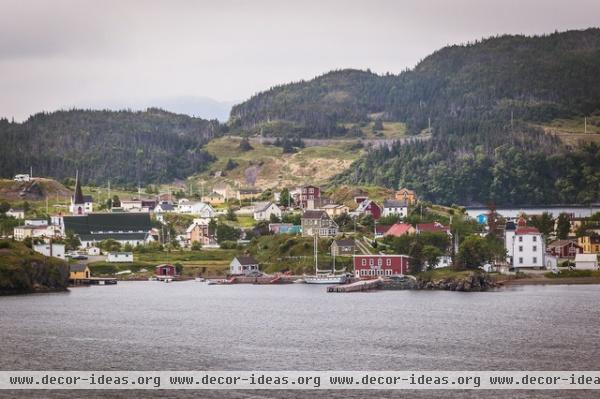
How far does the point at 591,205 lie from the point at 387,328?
5248 inches

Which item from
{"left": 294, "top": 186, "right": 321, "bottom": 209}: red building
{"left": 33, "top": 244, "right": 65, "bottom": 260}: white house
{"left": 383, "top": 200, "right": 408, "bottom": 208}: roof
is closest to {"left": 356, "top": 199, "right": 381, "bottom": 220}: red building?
{"left": 383, "top": 200, "right": 408, "bottom": 208}: roof

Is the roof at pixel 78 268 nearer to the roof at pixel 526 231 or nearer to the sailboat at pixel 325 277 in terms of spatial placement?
the sailboat at pixel 325 277

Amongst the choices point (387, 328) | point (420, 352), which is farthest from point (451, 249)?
point (420, 352)

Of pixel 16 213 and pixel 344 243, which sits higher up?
pixel 16 213

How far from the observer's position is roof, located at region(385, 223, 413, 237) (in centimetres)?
11469

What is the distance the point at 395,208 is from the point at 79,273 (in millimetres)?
38964

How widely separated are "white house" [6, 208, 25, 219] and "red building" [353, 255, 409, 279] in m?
59.3

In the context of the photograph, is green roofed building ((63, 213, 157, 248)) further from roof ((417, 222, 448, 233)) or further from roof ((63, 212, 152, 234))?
roof ((417, 222, 448, 233))

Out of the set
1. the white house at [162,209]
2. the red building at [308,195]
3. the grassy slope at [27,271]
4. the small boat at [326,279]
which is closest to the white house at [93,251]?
the white house at [162,209]

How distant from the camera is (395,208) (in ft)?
433

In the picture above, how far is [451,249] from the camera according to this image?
105m

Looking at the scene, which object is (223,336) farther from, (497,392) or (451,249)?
(451,249)

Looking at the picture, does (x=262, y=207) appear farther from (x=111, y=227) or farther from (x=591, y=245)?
(x=591, y=245)

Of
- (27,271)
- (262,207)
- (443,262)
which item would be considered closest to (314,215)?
(443,262)
